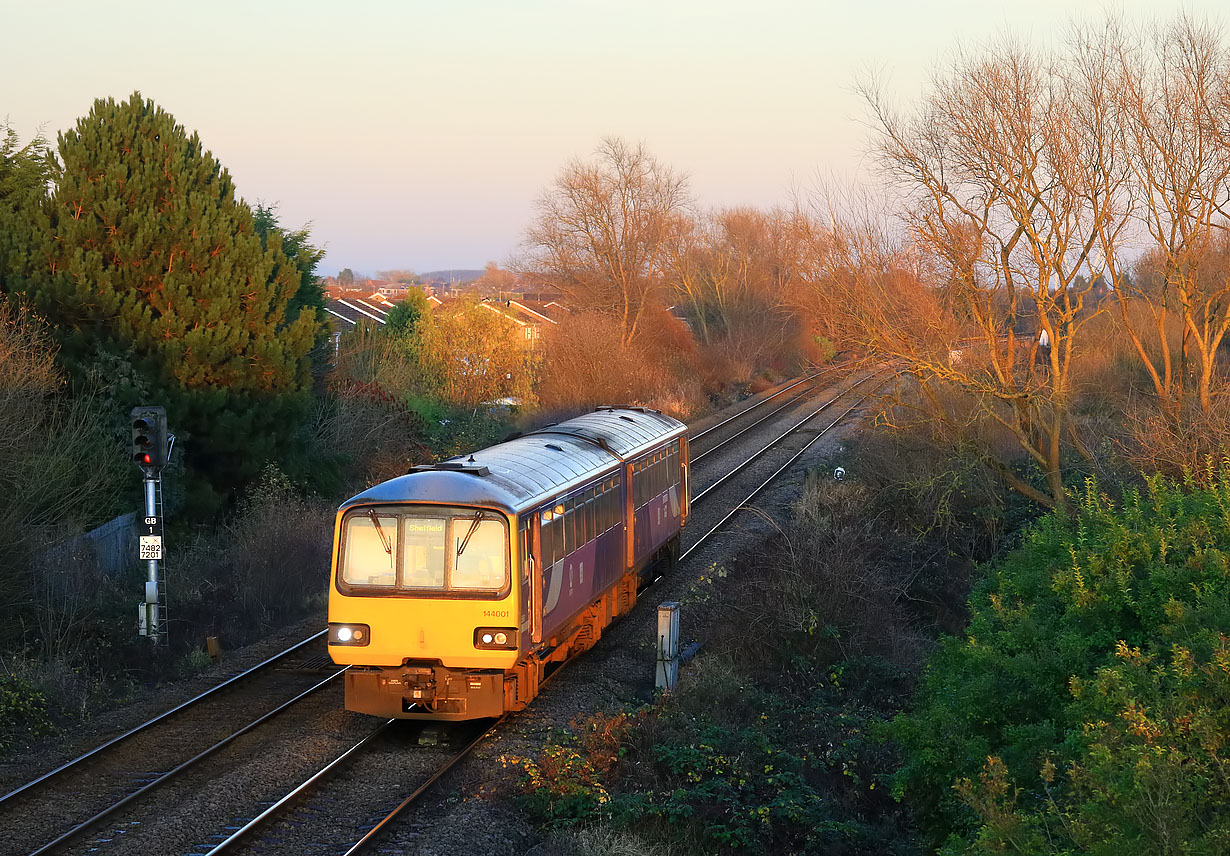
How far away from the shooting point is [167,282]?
1964 centimetres

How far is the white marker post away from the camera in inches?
479

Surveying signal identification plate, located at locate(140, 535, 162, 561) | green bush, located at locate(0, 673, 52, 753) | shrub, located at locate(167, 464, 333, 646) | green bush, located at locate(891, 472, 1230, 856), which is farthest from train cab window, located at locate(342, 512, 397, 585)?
shrub, located at locate(167, 464, 333, 646)

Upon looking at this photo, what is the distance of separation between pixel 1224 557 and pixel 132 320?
1737 centimetres

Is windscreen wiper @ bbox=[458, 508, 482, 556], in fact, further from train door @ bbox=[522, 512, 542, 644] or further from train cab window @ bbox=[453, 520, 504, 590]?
train door @ bbox=[522, 512, 542, 644]

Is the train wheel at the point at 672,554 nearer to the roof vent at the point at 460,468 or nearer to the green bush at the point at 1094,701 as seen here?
the roof vent at the point at 460,468

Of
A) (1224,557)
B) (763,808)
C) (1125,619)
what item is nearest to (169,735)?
(763,808)

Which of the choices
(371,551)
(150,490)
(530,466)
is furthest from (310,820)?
(150,490)

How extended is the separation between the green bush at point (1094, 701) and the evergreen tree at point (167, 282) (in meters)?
14.5

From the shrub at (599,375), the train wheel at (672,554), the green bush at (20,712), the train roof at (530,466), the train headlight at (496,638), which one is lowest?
the green bush at (20,712)

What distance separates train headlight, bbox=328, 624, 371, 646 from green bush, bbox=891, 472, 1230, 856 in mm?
4868

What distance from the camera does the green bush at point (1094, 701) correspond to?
5762mm

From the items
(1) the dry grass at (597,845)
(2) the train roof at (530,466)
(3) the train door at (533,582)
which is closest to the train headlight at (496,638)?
(3) the train door at (533,582)

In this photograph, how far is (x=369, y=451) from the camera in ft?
87.5

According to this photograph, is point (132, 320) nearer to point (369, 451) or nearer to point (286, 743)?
point (369, 451)
